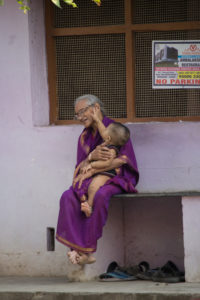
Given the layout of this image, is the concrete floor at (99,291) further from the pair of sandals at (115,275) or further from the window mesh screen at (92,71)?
the window mesh screen at (92,71)

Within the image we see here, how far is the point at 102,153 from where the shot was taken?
662 centimetres

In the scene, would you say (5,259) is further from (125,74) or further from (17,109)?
(125,74)

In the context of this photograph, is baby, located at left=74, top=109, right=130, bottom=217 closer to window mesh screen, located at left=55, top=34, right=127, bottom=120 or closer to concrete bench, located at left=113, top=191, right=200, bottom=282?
concrete bench, located at left=113, top=191, right=200, bottom=282

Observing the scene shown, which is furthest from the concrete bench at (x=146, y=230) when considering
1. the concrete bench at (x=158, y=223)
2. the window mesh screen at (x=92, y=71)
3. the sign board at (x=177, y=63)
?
the sign board at (x=177, y=63)

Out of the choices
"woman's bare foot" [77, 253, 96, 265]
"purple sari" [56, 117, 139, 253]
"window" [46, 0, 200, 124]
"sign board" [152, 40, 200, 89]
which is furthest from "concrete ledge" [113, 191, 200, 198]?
"sign board" [152, 40, 200, 89]

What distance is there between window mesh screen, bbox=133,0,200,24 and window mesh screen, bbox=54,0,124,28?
180 mm

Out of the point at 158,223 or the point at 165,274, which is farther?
the point at 158,223

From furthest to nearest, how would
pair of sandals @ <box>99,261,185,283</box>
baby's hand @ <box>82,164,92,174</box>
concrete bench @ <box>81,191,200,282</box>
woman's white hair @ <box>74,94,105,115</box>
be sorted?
concrete bench @ <box>81,191,200,282</box>, woman's white hair @ <box>74,94,105,115</box>, baby's hand @ <box>82,164,92,174</box>, pair of sandals @ <box>99,261,185,283</box>

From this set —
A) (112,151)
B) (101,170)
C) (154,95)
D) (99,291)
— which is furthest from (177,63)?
(99,291)

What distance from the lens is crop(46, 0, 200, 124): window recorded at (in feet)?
23.9

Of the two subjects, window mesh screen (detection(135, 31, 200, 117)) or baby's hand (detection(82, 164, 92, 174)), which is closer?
baby's hand (detection(82, 164, 92, 174))

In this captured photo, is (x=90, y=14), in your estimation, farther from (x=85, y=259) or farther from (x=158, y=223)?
(x=85, y=259)

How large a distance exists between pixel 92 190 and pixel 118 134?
53 centimetres

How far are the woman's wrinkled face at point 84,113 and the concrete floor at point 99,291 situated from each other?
1399 mm
